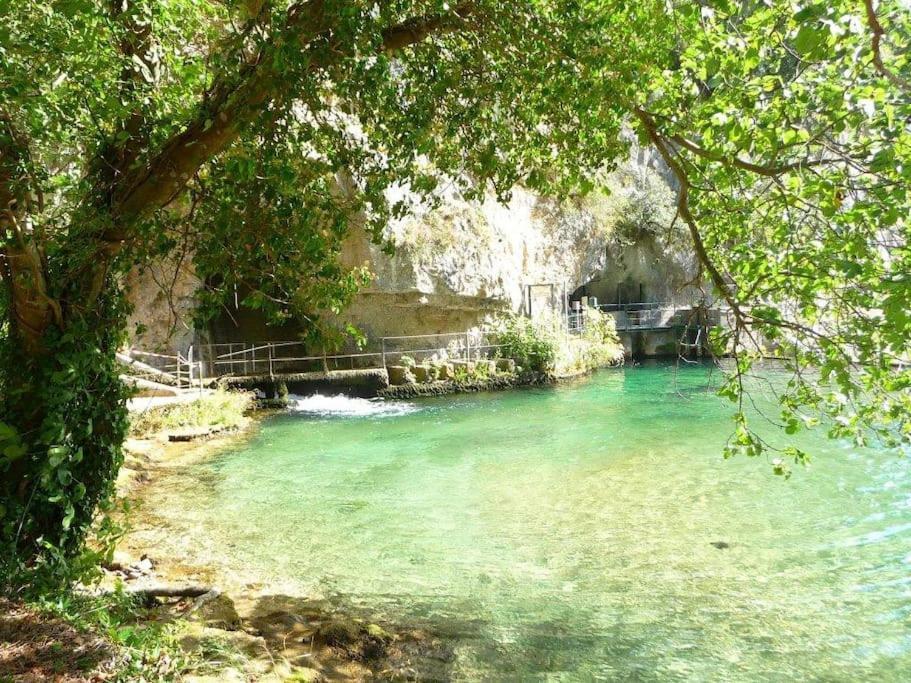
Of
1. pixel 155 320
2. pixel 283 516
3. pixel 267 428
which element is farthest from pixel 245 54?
pixel 155 320

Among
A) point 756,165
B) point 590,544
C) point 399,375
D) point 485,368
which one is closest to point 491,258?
point 485,368

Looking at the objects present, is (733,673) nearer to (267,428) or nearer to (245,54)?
(245,54)

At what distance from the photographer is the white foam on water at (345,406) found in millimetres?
16147

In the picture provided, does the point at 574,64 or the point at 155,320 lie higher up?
the point at 574,64

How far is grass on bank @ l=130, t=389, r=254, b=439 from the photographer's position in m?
12.3

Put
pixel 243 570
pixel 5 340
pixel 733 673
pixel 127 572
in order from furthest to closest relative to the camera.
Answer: pixel 243 570, pixel 127 572, pixel 733 673, pixel 5 340

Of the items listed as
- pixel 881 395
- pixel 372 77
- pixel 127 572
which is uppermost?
pixel 372 77

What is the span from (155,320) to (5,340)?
44.5ft

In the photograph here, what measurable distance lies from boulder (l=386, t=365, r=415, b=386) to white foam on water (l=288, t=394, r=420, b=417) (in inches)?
36.9

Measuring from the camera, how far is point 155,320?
55.5ft

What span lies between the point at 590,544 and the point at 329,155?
468 centimetres

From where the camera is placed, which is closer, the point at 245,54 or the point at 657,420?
the point at 245,54

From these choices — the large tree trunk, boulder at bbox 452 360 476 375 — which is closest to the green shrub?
boulder at bbox 452 360 476 375

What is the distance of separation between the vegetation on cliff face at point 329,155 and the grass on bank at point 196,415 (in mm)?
8268
